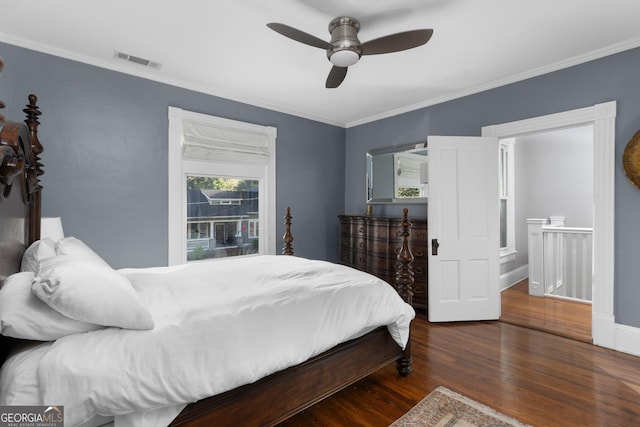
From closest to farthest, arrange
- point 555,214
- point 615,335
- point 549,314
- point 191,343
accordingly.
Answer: point 191,343 → point 615,335 → point 549,314 → point 555,214

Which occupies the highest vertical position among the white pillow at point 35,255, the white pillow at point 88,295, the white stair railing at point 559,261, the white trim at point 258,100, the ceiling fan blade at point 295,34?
the white trim at point 258,100

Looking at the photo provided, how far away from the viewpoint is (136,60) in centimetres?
300

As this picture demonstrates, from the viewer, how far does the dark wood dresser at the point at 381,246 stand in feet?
12.6

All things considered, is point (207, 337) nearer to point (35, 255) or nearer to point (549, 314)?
point (35, 255)

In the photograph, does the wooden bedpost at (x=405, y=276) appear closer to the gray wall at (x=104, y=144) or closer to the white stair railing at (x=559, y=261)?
the gray wall at (x=104, y=144)

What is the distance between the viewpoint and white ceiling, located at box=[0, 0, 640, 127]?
2236 mm

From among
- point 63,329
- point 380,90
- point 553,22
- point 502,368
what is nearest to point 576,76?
point 553,22

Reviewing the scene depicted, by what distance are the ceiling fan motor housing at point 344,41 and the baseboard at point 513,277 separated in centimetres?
434

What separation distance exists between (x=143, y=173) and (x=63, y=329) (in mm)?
2412

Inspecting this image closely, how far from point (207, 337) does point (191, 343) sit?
2.7 inches

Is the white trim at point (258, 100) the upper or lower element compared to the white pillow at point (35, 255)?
upper

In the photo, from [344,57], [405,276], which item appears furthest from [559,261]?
[344,57]

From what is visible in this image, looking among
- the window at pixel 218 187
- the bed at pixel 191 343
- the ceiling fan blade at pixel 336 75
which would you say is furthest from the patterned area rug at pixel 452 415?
the window at pixel 218 187

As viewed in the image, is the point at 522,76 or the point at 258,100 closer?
the point at 522,76
